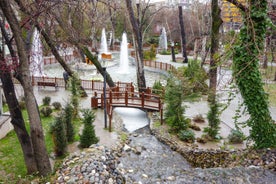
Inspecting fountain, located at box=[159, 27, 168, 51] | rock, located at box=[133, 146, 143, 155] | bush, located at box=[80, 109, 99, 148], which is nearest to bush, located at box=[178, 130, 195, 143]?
rock, located at box=[133, 146, 143, 155]

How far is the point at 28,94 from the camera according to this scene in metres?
6.23

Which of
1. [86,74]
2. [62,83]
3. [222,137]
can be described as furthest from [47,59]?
[222,137]

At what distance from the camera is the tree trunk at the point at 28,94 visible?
5.81 metres

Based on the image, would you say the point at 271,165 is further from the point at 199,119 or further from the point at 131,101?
the point at 131,101

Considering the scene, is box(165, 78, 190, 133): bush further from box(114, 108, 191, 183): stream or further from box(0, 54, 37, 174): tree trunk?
box(0, 54, 37, 174): tree trunk

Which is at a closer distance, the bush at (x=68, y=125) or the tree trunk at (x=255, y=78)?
the tree trunk at (x=255, y=78)

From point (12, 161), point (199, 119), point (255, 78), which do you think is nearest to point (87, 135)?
point (12, 161)

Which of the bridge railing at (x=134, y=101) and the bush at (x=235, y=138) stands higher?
the bridge railing at (x=134, y=101)

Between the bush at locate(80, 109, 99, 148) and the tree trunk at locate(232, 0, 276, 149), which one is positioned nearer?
the tree trunk at locate(232, 0, 276, 149)

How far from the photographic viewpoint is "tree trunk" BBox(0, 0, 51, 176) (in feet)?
19.1

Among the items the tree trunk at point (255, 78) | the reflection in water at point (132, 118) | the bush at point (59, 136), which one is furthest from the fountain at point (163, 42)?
the bush at point (59, 136)

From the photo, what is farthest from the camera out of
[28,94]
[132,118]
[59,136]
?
[132,118]

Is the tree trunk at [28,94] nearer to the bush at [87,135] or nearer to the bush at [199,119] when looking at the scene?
the bush at [87,135]

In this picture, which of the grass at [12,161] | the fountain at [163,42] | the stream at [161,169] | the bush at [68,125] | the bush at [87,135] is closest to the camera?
the stream at [161,169]
